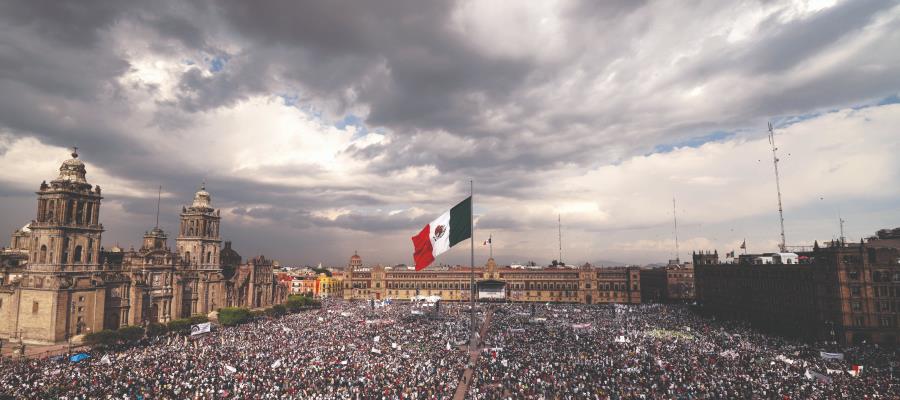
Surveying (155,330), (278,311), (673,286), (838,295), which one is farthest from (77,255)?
(673,286)

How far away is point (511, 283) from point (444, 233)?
334 ft

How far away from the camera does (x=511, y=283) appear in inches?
5094

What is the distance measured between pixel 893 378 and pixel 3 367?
67645 mm

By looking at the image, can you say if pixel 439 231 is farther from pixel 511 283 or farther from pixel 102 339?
pixel 511 283

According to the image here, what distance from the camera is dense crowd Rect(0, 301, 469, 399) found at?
30438 millimetres

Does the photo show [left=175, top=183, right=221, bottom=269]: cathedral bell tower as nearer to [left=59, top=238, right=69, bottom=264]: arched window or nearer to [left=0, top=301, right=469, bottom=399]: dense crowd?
[left=59, top=238, right=69, bottom=264]: arched window

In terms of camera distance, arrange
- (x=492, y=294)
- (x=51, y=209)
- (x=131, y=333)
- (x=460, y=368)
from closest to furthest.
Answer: (x=460, y=368)
(x=131, y=333)
(x=51, y=209)
(x=492, y=294)

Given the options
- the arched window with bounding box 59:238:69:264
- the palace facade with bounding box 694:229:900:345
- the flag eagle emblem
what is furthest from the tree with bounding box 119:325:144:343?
the palace facade with bounding box 694:229:900:345

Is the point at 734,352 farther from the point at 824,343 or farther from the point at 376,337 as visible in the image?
the point at 376,337

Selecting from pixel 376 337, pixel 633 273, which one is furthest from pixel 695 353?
pixel 633 273

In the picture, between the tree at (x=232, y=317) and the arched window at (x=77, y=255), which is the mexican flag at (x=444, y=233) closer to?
the tree at (x=232, y=317)

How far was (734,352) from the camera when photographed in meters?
42.0

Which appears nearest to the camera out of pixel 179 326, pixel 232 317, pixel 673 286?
pixel 179 326

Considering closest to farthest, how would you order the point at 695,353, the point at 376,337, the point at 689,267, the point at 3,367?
the point at 3,367
the point at 695,353
the point at 376,337
the point at 689,267
